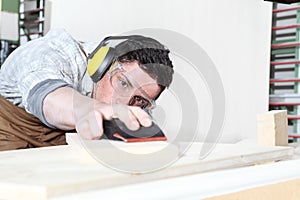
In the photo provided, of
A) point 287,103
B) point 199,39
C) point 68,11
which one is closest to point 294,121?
point 287,103

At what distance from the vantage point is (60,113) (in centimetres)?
70

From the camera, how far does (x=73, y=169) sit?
0.37 meters

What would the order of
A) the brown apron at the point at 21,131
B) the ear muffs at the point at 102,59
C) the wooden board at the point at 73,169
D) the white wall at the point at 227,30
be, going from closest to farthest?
1. the wooden board at the point at 73,169
2. the ear muffs at the point at 102,59
3. the brown apron at the point at 21,131
4. the white wall at the point at 227,30

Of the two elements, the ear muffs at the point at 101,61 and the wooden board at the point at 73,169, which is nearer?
the wooden board at the point at 73,169

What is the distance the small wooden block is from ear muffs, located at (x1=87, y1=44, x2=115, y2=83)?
36 centimetres

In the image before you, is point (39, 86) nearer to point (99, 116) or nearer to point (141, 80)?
point (141, 80)

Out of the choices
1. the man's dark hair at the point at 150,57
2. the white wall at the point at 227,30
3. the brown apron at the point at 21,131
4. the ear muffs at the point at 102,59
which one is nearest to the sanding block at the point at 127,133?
the man's dark hair at the point at 150,57

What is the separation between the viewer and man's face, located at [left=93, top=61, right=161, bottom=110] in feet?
2.28


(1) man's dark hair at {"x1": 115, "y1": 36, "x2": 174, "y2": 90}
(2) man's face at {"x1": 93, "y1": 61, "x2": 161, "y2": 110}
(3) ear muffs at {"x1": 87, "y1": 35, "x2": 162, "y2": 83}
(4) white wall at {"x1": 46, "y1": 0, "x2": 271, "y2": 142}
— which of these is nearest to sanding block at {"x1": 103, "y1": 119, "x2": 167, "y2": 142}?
(2) man's face at {"x1": 93, "y1": 61, "x2": 161, "y2": 110}

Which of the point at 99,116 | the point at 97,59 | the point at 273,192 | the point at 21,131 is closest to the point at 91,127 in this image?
the point at 99,116

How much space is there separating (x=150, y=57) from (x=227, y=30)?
5.96 feet

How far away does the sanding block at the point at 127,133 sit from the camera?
Result: 39 centimetres

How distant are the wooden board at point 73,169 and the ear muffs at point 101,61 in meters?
0.39

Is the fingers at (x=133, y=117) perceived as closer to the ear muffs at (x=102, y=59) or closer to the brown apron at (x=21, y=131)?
the ear muffs at (x=102, y=59)
